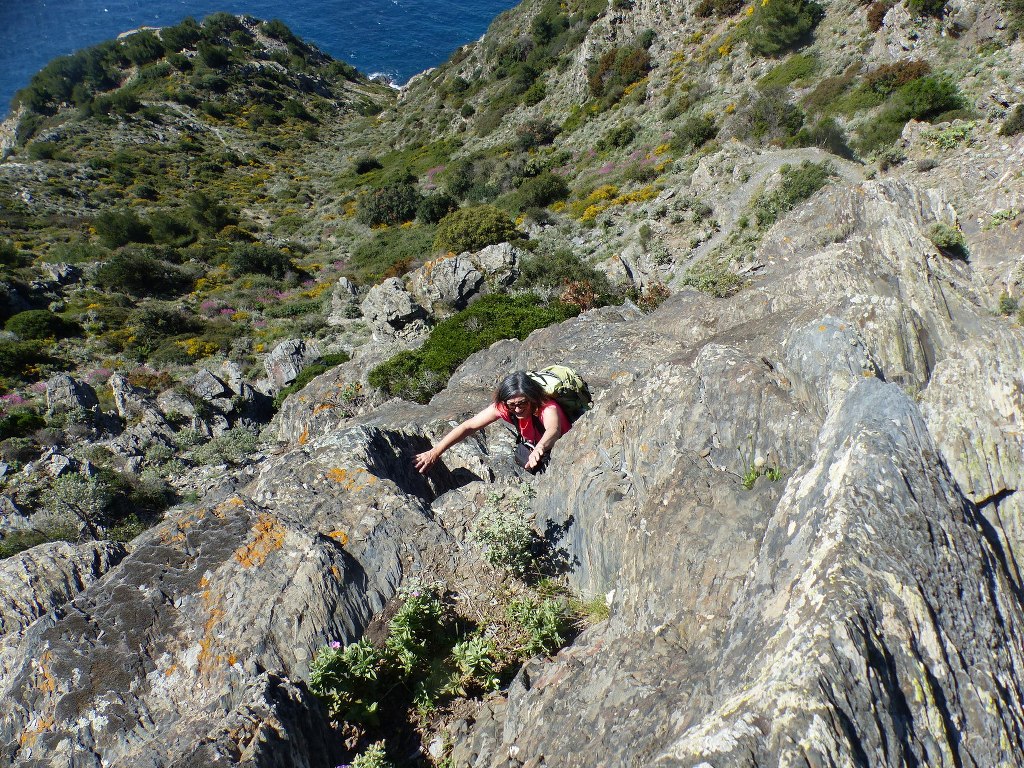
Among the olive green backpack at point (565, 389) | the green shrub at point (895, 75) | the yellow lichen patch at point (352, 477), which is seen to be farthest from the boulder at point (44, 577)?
the green shrub at point (895, 75)

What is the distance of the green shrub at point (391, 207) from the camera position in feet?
155

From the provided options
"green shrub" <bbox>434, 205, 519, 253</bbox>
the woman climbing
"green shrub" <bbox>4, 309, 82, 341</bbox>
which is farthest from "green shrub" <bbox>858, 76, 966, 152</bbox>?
"green shrub" <bbox>4, 309, 82, 341</bbox>

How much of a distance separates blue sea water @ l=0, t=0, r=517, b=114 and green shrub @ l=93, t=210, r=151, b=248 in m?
78.9

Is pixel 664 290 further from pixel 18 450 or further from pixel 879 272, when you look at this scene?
pixel 18 450

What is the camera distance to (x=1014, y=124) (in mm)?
17344

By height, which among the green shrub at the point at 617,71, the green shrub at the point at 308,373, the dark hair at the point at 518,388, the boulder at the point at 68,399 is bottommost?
the dark hair at the point at 518,388

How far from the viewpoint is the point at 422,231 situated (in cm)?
4216

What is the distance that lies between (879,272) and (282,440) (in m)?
15.6

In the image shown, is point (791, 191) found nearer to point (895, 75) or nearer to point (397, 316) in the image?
point (895, 75)

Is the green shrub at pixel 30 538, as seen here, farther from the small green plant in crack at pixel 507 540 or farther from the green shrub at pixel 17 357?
the green shrub at pixel 17 357

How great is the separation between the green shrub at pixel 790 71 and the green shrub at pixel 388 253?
24.4 m

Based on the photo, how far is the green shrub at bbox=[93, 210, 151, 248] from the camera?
42.5m

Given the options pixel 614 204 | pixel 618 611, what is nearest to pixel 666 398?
pixel 618 611

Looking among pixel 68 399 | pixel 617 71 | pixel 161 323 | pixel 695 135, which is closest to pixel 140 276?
pixel 161 323
